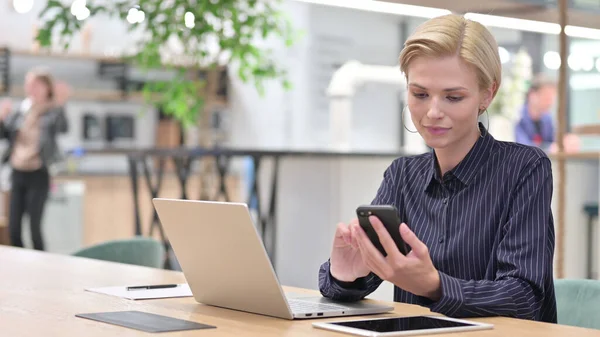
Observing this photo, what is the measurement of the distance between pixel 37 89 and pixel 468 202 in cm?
565

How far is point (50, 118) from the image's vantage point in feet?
23.6

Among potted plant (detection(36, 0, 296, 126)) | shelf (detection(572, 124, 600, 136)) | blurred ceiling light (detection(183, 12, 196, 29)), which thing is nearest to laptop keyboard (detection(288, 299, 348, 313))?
shelf (detection(572, 124, 600, 136))

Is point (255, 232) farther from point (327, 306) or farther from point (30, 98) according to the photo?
point (30, 98)

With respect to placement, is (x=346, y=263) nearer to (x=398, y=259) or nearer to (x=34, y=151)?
(x=398, y=259)

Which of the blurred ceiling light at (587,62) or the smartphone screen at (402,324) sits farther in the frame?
the blurred ceiling light at (587,62)

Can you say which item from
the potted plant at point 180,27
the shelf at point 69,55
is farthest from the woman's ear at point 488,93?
the shelf at point 69,55

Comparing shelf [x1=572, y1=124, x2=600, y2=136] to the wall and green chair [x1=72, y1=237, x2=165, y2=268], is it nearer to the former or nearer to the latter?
green chair [x1=72, y1=237, x2=165, y2=268]

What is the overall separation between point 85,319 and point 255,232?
0.34 m

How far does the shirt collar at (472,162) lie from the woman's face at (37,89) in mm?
5523

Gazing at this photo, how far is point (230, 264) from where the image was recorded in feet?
5.74

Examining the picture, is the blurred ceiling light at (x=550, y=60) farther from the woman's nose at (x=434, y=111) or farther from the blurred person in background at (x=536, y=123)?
the woman's nose at (x=434, y=111)

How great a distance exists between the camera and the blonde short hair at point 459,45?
6.05ft

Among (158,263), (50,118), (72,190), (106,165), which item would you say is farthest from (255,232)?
(106,165)

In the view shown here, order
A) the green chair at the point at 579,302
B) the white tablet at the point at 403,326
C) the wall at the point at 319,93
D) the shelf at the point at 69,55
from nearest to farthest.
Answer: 1. the white tablet at the point at 403,326
2. the green chair at the point at 579,302
3. the shelf at the point at 69,55
4. the wall at the point at 319,93
